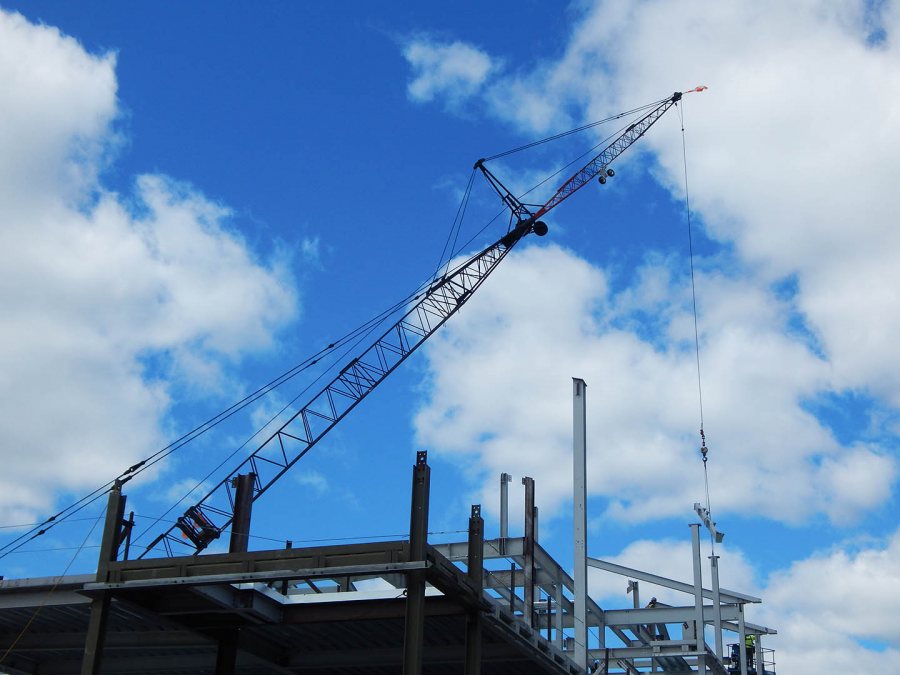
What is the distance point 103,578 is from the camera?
1025 inches

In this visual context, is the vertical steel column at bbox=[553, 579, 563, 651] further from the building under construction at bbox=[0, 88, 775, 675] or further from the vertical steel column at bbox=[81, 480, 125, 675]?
the vertical steel column at bbox=[81, 480, 125, 675]

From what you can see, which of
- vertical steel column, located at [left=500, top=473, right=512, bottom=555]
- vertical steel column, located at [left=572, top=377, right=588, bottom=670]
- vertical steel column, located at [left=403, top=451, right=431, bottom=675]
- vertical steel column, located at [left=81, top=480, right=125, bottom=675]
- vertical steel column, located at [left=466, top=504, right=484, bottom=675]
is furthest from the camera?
vertical steel column, located at [left=500, top=473, right=512, bottom=555]

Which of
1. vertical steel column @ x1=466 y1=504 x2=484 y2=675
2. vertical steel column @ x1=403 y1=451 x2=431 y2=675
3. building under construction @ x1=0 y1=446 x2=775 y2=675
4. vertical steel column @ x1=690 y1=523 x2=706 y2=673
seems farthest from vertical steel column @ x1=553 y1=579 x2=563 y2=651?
vertical steel column @ x1=403 y1=451 x2=431 y2=675

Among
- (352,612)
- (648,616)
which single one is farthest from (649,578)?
(352,612)

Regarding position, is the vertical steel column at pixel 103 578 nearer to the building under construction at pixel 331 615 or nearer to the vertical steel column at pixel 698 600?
the building under construction at pixel 331 615

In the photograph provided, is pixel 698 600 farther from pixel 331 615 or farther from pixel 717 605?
pixel 331 615

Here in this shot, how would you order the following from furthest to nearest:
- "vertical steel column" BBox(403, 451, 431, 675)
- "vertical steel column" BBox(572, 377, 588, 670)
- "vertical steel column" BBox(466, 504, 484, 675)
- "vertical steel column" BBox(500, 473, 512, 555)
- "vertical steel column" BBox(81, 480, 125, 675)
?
"vertical steel column" BBox(500, 473, 512, 555) < "vertical steel column" BBox(572, 377, 588, 670) < "vertical steel column" BBox(466, 504, 484, 675) < "vertical steel column" BBox(81, 480, 125, 675) < "vertical steel column" BBox(403, 451, 431, 675)

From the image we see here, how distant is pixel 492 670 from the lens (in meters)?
33.9

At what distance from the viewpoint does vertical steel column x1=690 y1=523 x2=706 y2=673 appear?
37656mm

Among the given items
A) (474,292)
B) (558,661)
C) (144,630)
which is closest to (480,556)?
(558,661)

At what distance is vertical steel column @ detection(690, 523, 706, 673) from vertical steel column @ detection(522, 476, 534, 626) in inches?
233

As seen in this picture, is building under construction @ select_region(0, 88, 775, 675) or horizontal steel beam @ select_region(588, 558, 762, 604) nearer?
building under construction @ select_region(0, 88, 775, 675)

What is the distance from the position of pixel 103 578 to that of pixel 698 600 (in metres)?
21.7

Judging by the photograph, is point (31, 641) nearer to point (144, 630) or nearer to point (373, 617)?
point (144, 630)
